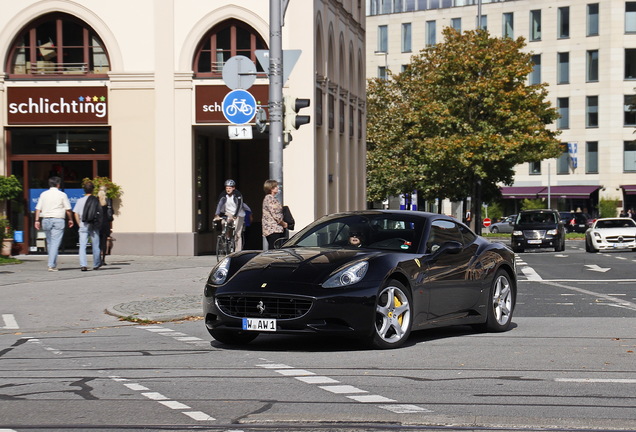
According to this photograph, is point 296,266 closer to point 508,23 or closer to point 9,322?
point 9,322

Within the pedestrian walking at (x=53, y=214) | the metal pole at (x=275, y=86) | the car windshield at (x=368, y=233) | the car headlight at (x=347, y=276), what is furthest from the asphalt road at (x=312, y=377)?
the pedestrian walking at (x=53, y=214)

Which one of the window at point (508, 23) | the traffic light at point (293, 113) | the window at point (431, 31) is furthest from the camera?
the window at point (431, 31)

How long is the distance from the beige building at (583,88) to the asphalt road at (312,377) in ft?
222

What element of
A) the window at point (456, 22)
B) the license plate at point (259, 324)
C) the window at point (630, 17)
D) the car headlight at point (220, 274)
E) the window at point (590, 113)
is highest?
the window at point (456, 22)

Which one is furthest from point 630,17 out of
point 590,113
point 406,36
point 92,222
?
point 92,222

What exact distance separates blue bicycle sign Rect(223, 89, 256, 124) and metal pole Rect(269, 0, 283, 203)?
1.96 ft

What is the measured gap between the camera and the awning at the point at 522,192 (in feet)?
274

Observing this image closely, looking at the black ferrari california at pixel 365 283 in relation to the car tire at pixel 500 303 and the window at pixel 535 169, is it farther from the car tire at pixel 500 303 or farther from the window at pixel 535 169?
the window at pixel 535 169

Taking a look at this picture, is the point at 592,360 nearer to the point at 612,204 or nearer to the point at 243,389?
the point at 243,389

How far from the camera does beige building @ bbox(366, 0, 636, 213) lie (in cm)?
7981

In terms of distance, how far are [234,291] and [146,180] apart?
20.1 metres

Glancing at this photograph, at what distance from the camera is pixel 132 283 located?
1881 cm

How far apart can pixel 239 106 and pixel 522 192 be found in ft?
221

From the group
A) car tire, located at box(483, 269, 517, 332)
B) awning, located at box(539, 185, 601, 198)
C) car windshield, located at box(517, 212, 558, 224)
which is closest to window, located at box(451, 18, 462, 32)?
awning, located at box(539, 185, 601, 198)
